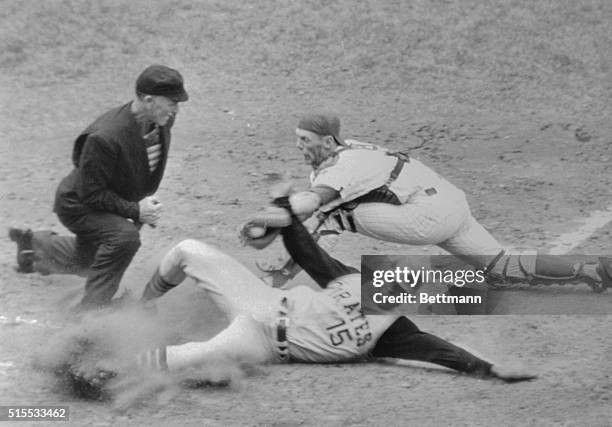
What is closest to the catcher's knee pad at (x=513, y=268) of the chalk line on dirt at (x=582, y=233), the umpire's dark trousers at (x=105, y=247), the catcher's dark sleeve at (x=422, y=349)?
the chalk line on dirt at (x=582, y=233)

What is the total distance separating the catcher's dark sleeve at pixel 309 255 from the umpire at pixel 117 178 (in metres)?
0.69

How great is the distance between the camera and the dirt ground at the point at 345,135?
181 inches

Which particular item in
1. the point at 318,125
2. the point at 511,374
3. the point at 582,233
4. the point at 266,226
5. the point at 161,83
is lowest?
the point at 511,374

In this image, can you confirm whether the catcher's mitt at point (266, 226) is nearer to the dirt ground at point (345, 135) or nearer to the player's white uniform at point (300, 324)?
the player's white uniform at point (300, 324)

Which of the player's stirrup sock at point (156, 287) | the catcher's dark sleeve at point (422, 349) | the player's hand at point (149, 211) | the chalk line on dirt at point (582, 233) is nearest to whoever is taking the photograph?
the catcher's dark sleeve at point (422, 349)

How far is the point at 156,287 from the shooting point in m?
5.18

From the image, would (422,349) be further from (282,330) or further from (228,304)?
(228,304)

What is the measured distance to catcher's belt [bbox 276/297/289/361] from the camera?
4.77m

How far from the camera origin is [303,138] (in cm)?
547

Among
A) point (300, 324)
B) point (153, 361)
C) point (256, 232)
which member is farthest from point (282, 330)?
point (153, 361)

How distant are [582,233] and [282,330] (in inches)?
81.9

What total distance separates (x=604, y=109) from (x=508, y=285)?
8.83 ft

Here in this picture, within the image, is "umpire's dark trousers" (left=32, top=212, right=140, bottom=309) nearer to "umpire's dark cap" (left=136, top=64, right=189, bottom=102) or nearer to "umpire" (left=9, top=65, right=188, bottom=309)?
"umpire" (left=9, top=65, right=188, bottom=309)

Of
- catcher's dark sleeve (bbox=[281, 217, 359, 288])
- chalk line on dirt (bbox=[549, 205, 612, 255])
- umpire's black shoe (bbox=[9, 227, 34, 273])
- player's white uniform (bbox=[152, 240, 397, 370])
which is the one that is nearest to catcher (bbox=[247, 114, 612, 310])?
chalk line on dirt (bbox=[549, 205, 612, 255])
